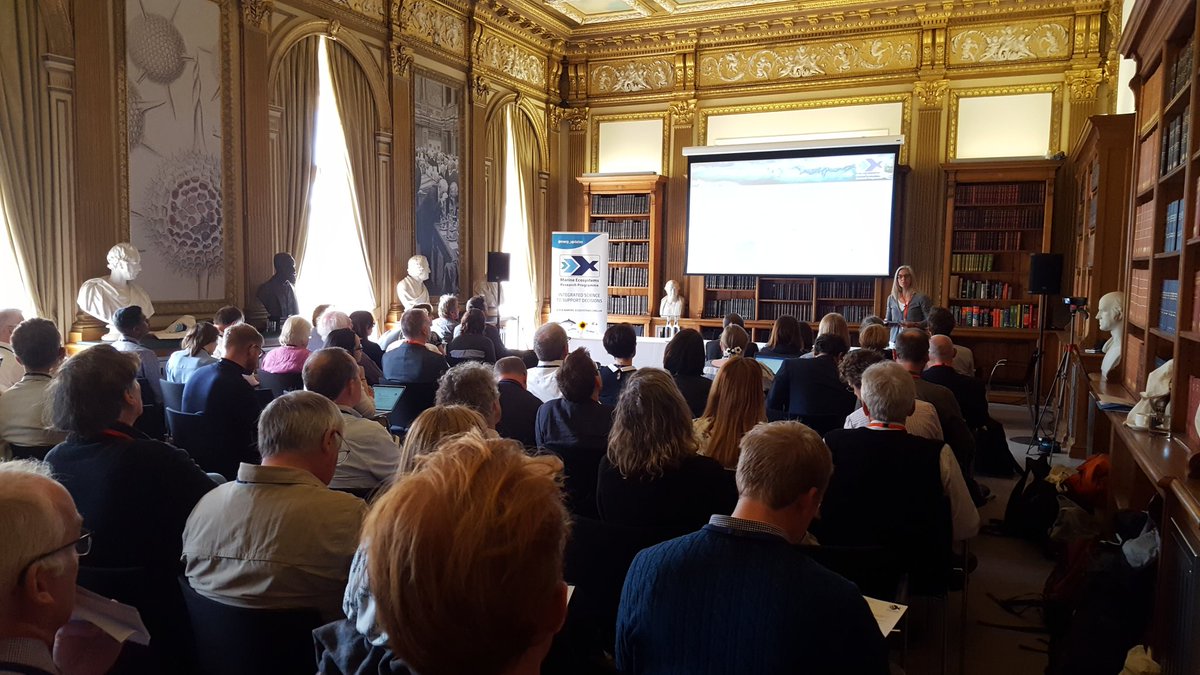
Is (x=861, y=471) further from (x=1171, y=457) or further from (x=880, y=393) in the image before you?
(x=1171, y=457)

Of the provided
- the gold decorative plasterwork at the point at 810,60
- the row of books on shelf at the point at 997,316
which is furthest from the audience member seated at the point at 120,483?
the gold decorative plasterwork at the point at 810,60

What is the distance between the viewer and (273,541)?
70.4 inches

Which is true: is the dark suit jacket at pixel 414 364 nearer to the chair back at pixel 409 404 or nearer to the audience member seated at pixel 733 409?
the chair back at pixel 409 404

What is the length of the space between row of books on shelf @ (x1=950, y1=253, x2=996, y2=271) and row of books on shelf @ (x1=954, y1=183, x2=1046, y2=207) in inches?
23.4

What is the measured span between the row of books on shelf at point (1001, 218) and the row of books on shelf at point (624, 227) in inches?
153

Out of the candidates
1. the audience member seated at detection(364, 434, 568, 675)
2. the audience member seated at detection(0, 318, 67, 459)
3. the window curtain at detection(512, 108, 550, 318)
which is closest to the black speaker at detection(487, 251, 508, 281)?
the window curtain at detection(512, 108, 550, 318)

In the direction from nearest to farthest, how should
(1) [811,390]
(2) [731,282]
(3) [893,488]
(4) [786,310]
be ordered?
(3) [893,488] → (1) [811,390] → (4) [786,310] → (2) [731,282]

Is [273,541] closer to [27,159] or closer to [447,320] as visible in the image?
[27,159]

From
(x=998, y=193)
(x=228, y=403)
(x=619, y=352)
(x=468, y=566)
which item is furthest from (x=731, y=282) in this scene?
(x=468, y=566)

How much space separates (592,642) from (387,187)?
6994 millimetres

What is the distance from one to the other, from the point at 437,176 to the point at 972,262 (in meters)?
6.27

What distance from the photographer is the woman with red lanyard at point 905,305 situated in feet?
27.3

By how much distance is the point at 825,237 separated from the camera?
9.66m

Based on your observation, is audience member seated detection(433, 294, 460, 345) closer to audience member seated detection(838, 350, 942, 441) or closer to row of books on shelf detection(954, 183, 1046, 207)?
audience member seated detection(838, 350, 942, 441)
